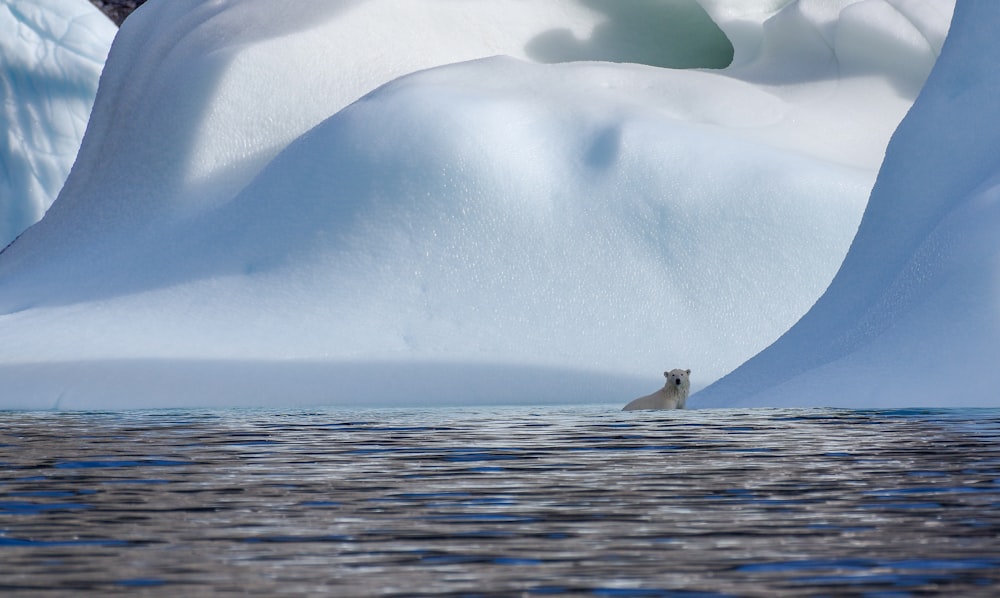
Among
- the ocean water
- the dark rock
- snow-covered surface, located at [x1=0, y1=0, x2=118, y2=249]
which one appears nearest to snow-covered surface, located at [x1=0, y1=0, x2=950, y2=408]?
the ocean water

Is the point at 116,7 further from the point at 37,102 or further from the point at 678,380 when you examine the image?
the point at 678,380

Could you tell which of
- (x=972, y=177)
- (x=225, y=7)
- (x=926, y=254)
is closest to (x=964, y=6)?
(x=972, y=177)

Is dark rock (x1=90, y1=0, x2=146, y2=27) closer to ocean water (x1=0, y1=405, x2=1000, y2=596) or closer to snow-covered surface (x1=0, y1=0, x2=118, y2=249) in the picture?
snow-covered surface (x1=0, y1=0, x2=118, y2=249)

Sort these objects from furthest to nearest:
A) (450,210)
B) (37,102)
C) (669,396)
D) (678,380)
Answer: (37,102) < (450,210) < (669,396) < (678,380)

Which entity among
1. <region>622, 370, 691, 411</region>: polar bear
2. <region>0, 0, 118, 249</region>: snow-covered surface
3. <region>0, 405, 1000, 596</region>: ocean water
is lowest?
<region>0, 405, 1000, 596</region>: ocean water

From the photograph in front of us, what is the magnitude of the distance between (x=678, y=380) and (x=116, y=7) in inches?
1054

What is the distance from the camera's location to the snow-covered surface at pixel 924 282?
28.6 feet

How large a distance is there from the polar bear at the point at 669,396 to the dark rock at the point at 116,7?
26220mm

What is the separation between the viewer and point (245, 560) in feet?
11.9

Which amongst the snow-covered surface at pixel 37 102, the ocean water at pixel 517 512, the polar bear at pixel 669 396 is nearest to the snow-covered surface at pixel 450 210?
the polar bear at pixel 669 396

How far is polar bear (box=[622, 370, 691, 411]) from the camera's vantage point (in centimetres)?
1016

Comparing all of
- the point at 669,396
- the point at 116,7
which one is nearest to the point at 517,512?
the point at 669,396

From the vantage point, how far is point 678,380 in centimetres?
1014

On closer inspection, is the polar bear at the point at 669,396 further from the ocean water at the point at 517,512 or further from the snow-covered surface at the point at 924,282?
the ocean water at the point at 517,512
